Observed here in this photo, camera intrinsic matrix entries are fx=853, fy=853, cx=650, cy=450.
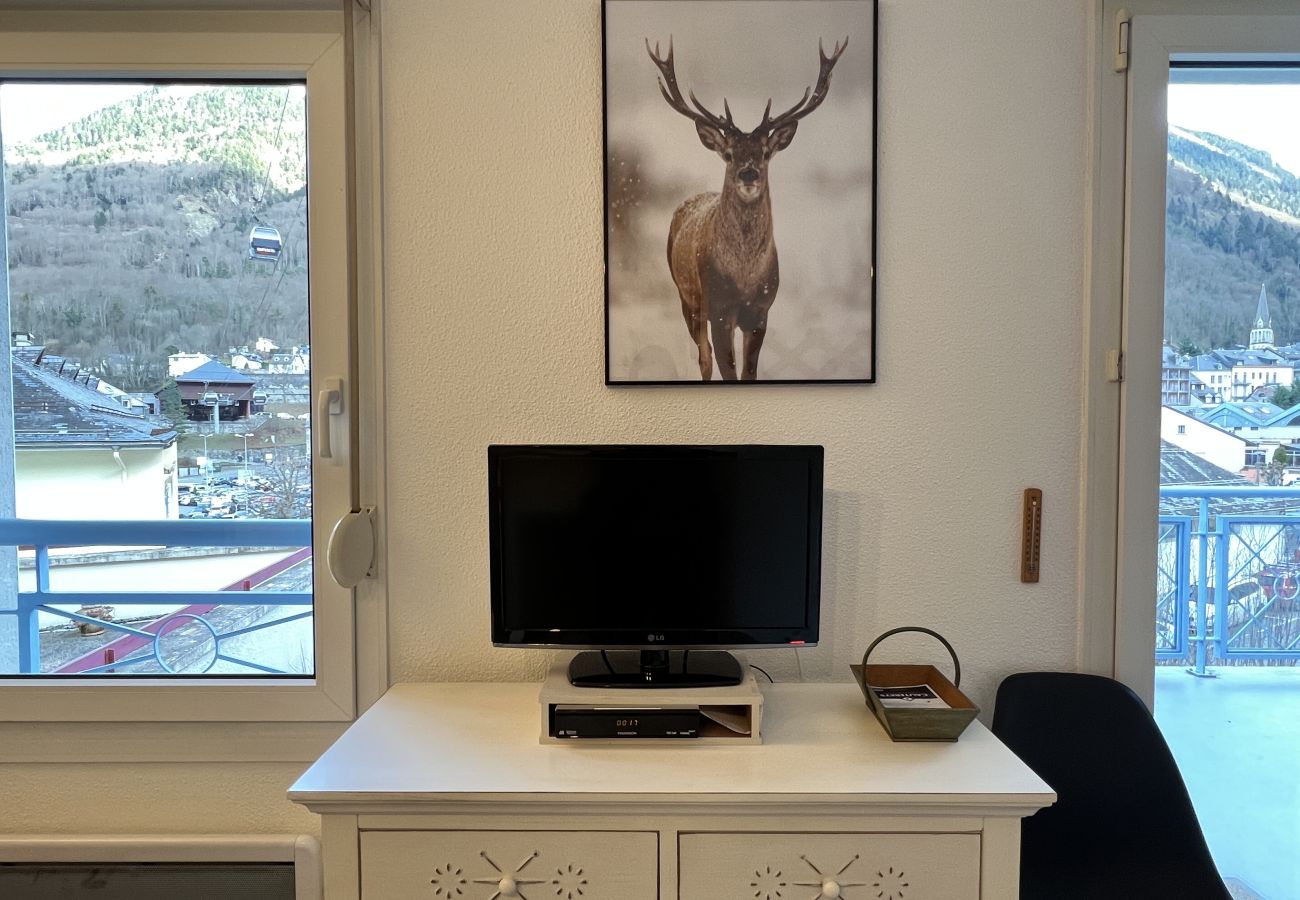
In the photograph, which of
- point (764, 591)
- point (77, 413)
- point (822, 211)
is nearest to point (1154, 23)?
point (822, 211)

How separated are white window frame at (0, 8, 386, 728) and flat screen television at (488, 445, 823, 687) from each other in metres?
0.38

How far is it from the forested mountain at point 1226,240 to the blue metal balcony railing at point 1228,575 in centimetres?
34

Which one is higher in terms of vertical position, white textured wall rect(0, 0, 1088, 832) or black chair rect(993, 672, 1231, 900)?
white textured wall rect(0, 0, 1088, 832)

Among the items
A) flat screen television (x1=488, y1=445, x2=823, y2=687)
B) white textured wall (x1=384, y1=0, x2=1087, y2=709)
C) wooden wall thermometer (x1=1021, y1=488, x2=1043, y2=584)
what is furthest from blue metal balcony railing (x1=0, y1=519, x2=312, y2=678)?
wooden wall thermometer (x1=1021, y1=488, x2=1043, y2=584)

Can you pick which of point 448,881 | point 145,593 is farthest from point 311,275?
point 448,881

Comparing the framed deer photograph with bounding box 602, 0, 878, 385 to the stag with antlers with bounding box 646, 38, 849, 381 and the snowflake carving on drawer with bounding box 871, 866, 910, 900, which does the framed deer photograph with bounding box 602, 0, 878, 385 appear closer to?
the stag with antlers with bounding box 646, 38, 849, 381

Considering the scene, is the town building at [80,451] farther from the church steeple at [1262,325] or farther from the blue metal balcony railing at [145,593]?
the church steeple at [1262,325]

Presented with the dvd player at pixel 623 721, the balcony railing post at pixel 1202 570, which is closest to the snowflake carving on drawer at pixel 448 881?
the dvd player at pixel 623 721

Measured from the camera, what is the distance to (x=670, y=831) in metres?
1.29

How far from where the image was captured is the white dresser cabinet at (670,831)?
50.1 inches

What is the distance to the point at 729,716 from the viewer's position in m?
1.46

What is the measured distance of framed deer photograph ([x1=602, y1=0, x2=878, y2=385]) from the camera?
169cm

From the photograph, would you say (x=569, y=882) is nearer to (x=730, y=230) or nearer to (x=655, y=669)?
(x=655, y=669)

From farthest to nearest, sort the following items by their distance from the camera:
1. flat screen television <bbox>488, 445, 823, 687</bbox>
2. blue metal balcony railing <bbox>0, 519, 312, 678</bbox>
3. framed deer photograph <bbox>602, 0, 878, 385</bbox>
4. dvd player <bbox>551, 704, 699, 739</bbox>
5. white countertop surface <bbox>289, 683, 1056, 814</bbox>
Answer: blue metal balcony railing <bbox>0, 519, 312, 678</bbox> → framed deer photograph <bbox>602, 0, 878, 385</bbox> → flat screen television <bbox>488, 445, 823, 687</bbox> → dvd player <bbox>551, 704, 699, 739</bbox> → white countertop surface <bbox>289, 683, 1056, 814</bbox>
